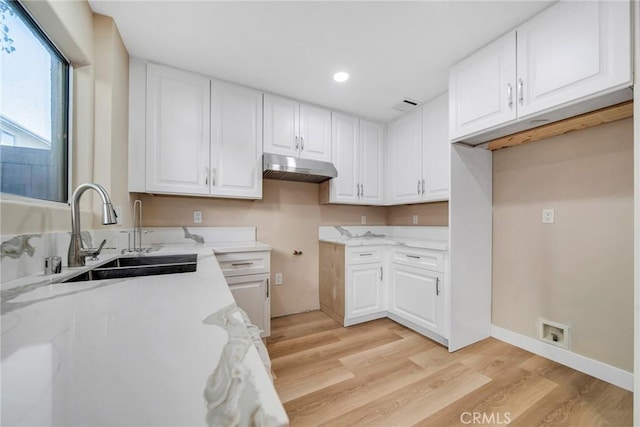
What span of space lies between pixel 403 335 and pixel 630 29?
238 centimetres

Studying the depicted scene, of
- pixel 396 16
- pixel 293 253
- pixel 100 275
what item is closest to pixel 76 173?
pixel 100 275

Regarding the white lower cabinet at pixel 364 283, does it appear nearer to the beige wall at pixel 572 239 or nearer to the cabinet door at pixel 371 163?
the cabinet door at pixel 371 163

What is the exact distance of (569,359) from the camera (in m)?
1.77

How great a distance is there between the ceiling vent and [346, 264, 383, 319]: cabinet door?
1.71 m

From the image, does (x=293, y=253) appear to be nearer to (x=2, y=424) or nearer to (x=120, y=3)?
(x=120, y=3)

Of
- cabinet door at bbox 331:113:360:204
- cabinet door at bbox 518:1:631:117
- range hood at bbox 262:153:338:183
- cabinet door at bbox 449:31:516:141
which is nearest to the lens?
cabinet door at bbox 518:1:631:117

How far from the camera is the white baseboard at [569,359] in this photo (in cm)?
156

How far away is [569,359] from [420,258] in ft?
3.83

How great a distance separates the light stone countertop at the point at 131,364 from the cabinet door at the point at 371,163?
96.4 inches

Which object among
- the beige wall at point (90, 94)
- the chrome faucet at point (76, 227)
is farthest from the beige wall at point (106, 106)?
the chrome faucet at point (76, 227)

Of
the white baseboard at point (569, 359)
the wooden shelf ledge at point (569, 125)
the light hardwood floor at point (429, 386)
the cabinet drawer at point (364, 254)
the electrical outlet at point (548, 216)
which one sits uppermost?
the wooden shelf ledge at point (569, 125)

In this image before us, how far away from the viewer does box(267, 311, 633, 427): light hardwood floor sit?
135 centimetres

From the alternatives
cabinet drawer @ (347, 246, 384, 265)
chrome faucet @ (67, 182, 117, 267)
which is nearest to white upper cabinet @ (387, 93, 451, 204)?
cabinet drawer @ (347, 246, 384, 265)

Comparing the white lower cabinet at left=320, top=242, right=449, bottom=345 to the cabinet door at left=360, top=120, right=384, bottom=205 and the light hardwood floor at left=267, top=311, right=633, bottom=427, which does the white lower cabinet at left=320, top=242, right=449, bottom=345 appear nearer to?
the light hardwood floor at left=267, top=311, right=633, bottom=427
